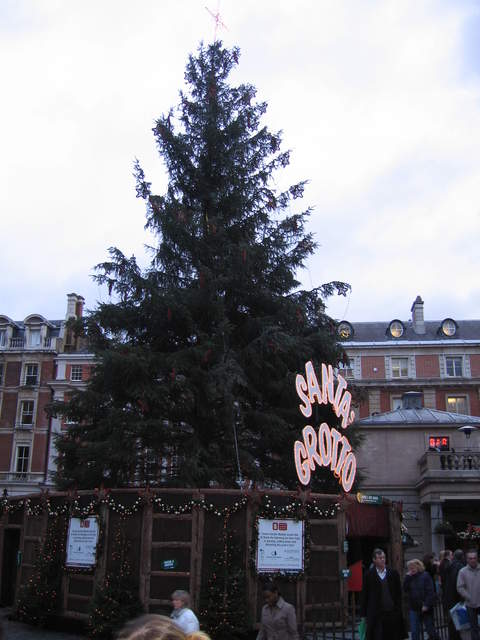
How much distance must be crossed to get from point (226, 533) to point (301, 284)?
34.1 feet

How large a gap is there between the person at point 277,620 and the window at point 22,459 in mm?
45542

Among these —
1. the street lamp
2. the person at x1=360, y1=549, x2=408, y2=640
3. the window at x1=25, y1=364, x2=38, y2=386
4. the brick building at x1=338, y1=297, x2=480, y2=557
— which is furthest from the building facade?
the person at x1=360, y1=549, x2=408, y2=640

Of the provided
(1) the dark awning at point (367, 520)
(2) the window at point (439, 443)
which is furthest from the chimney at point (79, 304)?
(1) the dark awning at point (367, 520)

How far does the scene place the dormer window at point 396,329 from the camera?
180 ft

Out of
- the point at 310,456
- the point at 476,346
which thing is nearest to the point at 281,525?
the point at 310,456

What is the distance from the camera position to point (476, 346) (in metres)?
52.2

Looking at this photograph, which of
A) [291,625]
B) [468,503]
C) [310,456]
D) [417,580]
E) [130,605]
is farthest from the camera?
[468,503]

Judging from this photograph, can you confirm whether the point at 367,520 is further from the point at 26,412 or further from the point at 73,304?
the point at 73,304

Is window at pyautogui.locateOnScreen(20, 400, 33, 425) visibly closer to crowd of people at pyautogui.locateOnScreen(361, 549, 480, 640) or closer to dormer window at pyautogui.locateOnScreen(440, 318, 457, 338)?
dormer window at pyautogui.locateOnScreen(440, 318, 457, 338)

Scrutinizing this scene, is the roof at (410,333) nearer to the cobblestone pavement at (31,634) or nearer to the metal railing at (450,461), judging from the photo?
the metal railing at (450,461)

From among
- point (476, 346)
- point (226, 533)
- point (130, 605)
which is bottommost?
point (130, 605)

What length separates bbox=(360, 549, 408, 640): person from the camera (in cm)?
988

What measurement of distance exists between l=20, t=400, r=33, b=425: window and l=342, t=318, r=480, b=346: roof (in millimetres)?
25507

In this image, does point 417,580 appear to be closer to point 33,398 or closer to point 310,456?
point 310,456
